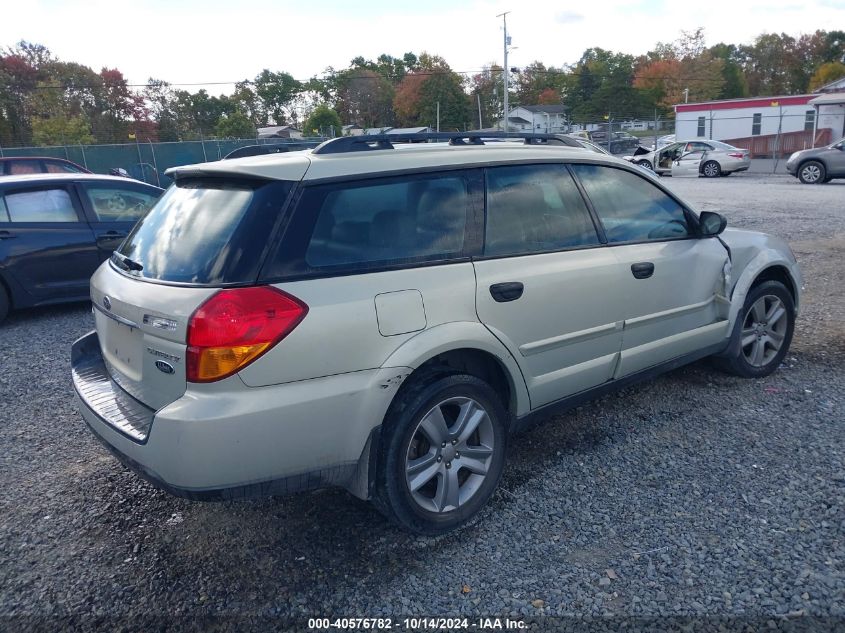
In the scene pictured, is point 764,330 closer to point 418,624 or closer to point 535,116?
point 418,624

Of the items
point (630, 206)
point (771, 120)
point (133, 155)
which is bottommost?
point (630, 206)

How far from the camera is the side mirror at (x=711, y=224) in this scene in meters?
4.09

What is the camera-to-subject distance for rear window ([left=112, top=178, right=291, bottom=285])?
2.58m

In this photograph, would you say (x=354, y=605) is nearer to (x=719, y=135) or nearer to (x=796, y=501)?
(x=796, y=501)

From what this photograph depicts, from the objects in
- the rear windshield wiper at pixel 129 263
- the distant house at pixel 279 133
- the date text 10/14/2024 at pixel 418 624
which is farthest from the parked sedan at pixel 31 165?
the distant house at pixel 279 133

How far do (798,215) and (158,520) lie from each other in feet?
43.4

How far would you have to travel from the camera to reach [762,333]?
4660 mm

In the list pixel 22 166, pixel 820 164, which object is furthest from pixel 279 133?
pixel 820 164

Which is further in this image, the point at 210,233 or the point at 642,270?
the point at 642,270

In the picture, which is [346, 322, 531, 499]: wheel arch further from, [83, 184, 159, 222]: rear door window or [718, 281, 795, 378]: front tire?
[83, 184, 159, 222]: rear door window

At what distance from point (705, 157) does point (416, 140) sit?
23.9 metres

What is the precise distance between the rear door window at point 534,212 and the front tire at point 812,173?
64.5 feet

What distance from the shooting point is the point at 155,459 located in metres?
2.54

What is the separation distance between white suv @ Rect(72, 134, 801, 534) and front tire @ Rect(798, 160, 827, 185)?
19190mm
